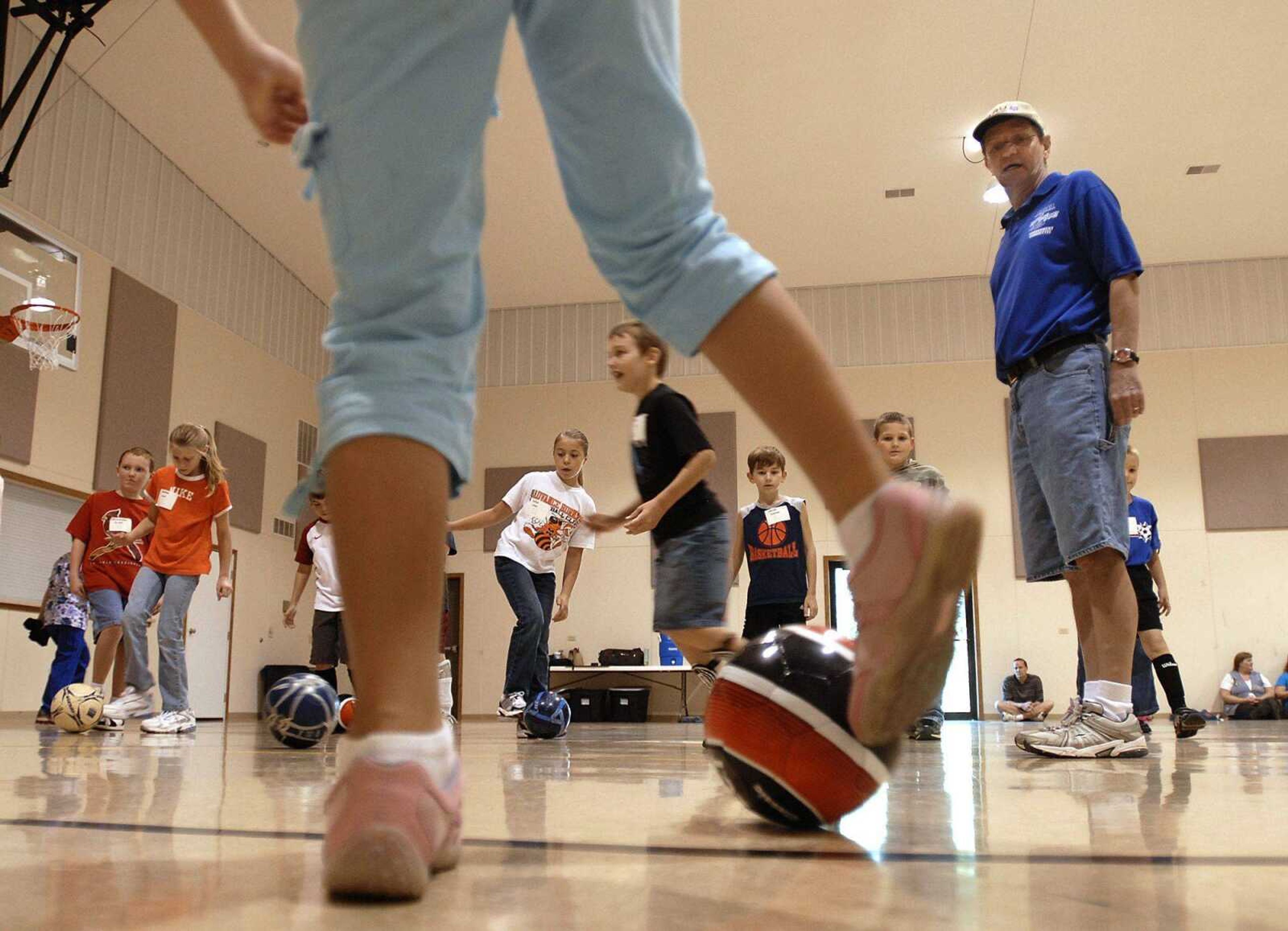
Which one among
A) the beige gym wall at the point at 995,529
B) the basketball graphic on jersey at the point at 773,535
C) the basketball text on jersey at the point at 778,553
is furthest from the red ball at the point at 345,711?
the beige gym wall at the point at 995,529

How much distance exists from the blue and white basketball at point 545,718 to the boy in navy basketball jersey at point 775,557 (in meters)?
1.13

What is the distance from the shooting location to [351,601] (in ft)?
2.77

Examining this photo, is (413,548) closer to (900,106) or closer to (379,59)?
(379,59)

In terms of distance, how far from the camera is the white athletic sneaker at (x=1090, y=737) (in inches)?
103

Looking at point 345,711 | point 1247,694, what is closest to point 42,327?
point 345,711

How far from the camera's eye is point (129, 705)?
5301 mm

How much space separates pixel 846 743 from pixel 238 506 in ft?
40.0

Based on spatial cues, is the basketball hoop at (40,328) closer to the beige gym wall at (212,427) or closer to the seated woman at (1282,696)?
the beige gym wall at (212,427)

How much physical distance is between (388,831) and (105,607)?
260 inches

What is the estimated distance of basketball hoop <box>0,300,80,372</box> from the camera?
7.57 meters

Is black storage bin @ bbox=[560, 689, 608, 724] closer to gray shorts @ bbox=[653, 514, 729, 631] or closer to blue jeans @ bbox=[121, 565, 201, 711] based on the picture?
blue jeans @ bbox=[121, 565, 201, 711]

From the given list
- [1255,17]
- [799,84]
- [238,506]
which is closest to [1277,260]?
[1255,17]

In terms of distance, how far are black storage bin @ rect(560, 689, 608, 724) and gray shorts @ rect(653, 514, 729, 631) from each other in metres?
9.68

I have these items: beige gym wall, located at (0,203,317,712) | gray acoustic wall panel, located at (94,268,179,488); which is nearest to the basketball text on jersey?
beige gym wall, located at (0,203,317,712)
